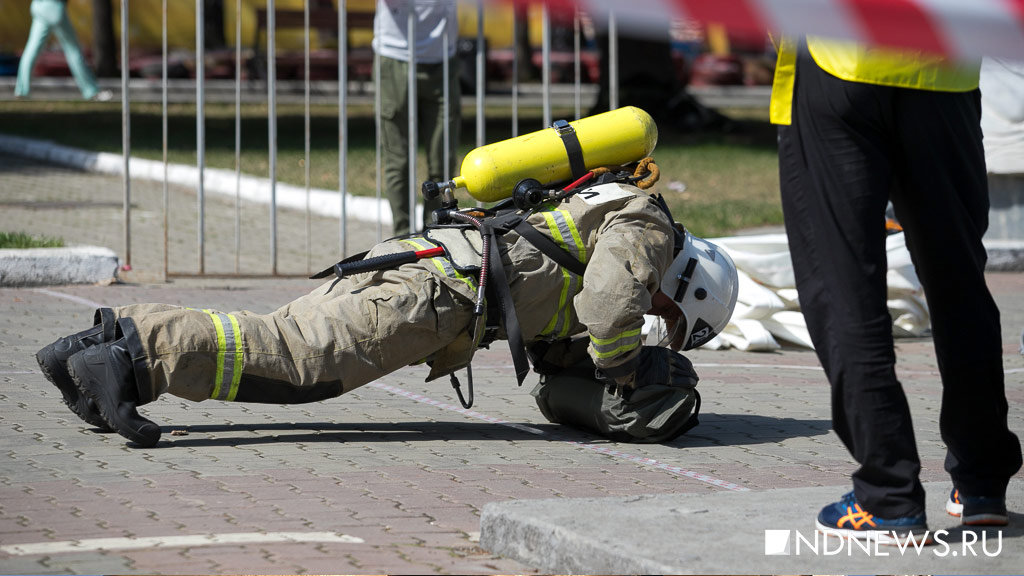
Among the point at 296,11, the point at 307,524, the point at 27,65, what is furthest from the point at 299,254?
the point at 296,11

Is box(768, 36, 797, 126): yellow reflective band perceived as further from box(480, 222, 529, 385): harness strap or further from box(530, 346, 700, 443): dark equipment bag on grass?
box(530, 346, 700, 443): dark equipment bag on grass

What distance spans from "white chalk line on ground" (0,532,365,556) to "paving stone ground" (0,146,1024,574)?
0.01 metres

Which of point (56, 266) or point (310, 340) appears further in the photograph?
point (56, 266)

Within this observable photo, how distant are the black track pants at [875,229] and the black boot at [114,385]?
2.40 meters

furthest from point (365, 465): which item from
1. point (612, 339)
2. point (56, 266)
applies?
point (56, 266)

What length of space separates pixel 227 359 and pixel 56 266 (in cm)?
483

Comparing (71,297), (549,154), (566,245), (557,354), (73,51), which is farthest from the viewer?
(73,51)

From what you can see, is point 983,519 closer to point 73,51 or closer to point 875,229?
point 875,229

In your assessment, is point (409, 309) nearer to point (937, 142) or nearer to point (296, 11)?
point (937, 142)

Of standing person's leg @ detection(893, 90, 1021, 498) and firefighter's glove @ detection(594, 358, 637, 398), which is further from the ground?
standing person's leg @ detection(893, 90, 1021, 498)

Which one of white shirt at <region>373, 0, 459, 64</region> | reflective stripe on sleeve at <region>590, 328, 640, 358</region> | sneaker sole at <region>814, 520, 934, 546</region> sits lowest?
sneaker sole at <region>814, 520, 934, 546</region>

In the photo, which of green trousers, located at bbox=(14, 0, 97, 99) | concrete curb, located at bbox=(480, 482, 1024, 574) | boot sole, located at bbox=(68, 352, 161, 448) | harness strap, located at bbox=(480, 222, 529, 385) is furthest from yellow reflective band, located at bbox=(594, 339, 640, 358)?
green trousers, located at bbox=(14, 0, 97, 99)

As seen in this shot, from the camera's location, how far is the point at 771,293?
817cm

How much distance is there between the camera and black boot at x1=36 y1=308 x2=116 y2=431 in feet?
15.9
